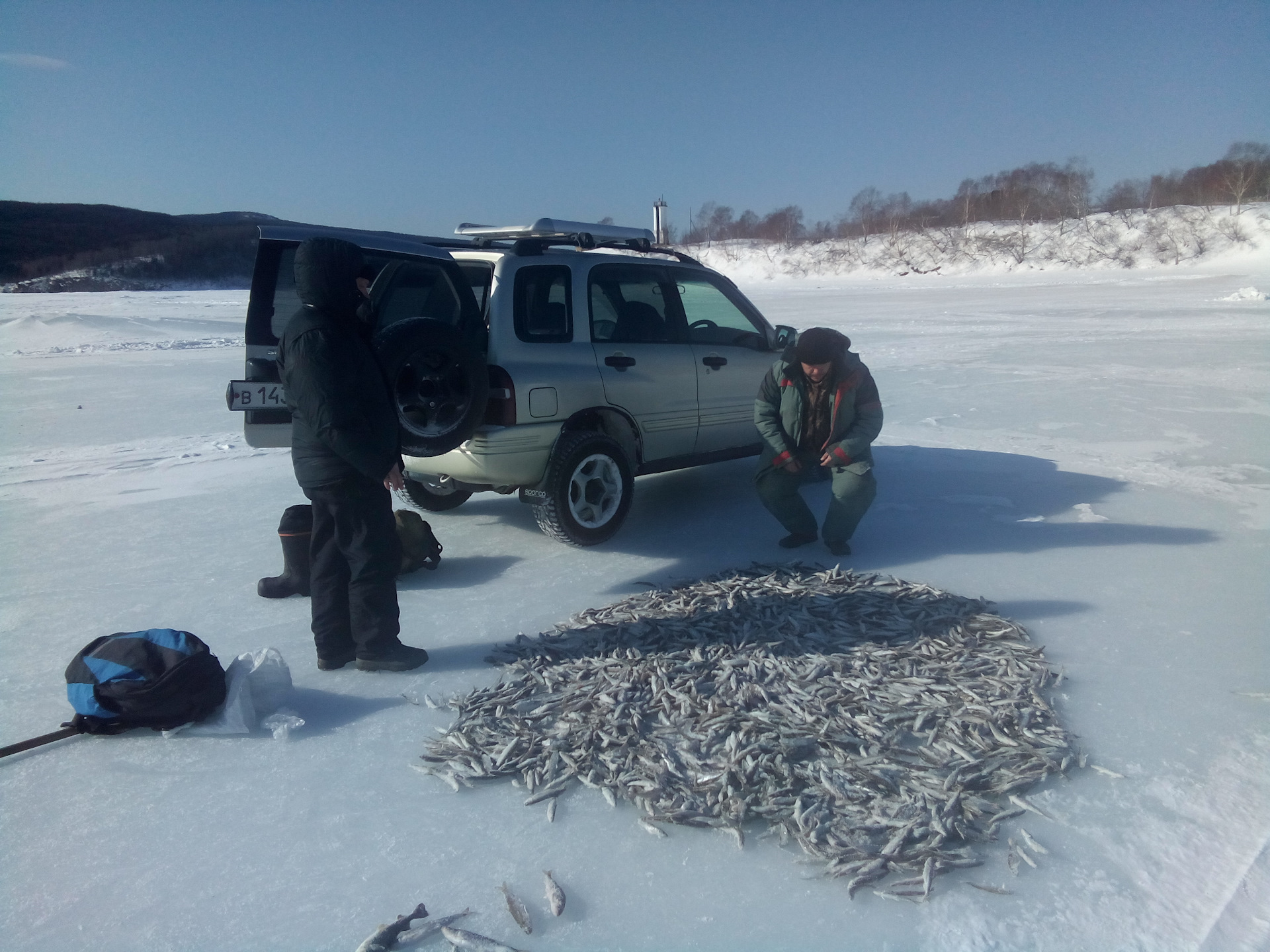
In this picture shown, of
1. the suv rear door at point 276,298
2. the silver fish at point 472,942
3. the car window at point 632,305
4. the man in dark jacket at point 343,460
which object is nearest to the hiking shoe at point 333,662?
the man in dark jacket at point 343,460

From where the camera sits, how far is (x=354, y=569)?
4082mm

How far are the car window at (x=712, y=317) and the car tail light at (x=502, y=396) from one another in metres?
1.83

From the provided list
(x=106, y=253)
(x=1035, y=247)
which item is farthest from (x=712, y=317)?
(x=106, y=253)

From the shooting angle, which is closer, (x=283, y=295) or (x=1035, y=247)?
(x=283, y=295)

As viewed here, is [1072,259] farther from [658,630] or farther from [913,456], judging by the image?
[658,630]

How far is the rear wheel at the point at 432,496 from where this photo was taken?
21.1 feet

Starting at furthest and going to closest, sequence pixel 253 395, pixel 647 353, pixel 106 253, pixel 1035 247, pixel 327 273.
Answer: pixel 106 253, pixel 1035 247, pixel 647 353, pixel 253 395, pixel 327 273

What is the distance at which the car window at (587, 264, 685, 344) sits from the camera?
596 cm

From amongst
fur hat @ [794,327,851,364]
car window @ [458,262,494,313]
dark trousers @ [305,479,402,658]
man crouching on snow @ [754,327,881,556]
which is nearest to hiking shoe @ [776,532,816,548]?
man crouching on snow @ [754,327,881,556]

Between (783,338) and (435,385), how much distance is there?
10.5 ft

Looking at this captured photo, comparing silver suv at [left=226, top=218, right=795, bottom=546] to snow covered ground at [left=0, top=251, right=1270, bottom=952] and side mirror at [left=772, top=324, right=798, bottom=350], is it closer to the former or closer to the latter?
side mirror at [left=772, top=324, right=798, bottom=350]

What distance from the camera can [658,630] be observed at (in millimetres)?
4422

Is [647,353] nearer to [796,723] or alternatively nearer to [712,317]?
[712,317]

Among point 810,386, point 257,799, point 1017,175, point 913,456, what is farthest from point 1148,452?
point 1017,175
